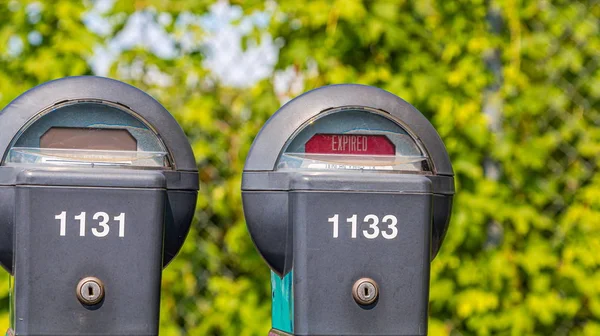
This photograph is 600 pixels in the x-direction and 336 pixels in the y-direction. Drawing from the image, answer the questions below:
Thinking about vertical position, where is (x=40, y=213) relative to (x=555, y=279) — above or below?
above

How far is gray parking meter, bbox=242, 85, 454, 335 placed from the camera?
197cm

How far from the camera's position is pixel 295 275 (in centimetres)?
199

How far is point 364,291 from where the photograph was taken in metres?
1.98

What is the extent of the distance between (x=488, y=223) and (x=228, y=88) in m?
1.37

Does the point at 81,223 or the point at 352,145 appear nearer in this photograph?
the point at 81,223

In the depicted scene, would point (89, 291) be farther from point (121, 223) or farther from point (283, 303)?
point (283, 303)

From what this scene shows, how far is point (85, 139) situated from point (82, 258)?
29 centimetres

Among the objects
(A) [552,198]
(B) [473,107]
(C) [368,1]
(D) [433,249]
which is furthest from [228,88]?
(D) [433,249]

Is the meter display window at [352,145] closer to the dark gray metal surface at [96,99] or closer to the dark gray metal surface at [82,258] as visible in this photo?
the dark gray metal surface at [96,99]

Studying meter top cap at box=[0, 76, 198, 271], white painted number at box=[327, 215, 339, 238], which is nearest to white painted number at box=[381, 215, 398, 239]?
white painted number at box=[327, 215, 339, 238]

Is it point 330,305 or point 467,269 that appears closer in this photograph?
point 330,305

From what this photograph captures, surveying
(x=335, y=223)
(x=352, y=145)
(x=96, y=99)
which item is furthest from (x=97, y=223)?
(x=352, y=145)

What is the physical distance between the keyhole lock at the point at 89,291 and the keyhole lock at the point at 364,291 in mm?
546

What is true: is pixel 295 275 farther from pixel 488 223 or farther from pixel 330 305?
pixel 488 223
